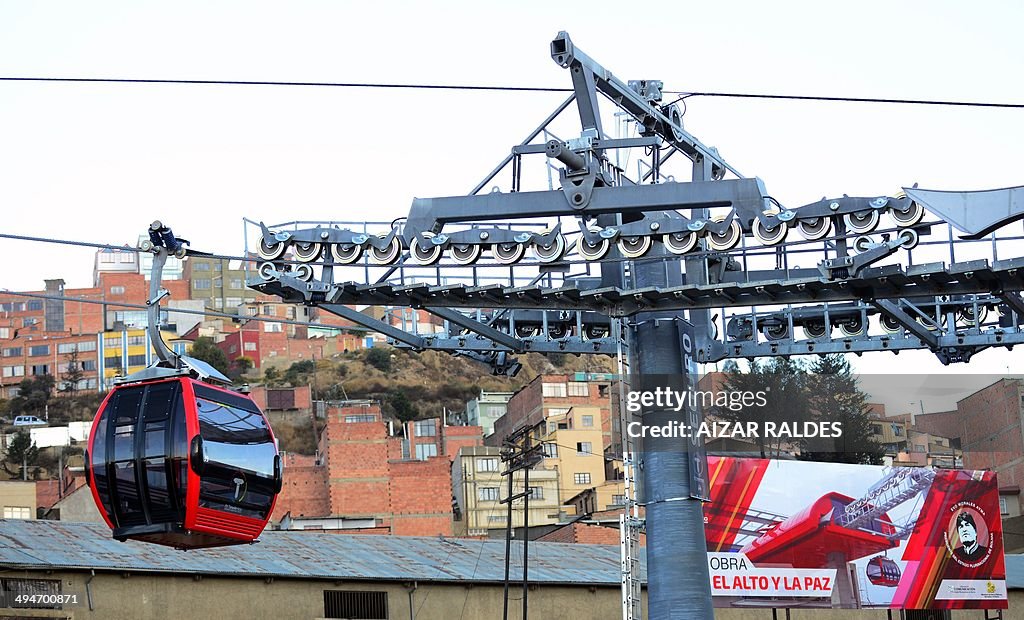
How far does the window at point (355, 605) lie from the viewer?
41875mm

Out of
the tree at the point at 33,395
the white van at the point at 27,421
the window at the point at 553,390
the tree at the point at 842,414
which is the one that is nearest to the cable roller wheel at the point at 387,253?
the tree at the point at 842,414

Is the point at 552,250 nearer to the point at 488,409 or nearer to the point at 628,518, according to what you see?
the point at 628,518

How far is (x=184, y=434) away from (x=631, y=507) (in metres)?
6.61

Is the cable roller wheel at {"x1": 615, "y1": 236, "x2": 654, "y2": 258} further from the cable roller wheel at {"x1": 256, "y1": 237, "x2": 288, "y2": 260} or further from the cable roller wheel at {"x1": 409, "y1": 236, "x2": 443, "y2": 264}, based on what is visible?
the cable roller wheel at {"x1": 256, "y1": 237, "x2": 288, "y2": 260}

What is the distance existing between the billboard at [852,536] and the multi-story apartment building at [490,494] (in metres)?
43.2

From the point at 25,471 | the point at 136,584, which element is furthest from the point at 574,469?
the point at 136,584

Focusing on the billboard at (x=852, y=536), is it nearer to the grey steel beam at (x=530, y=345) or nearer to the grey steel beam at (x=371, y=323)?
the grey steel beam at (x=530, y=345)

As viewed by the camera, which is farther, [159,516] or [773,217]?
[773,217]

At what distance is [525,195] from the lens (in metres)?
24.1

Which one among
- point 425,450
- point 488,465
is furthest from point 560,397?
point 425,450

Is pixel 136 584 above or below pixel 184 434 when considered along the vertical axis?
below

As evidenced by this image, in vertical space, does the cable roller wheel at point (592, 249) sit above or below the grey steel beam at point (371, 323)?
above

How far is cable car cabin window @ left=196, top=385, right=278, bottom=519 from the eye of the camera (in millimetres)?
21391

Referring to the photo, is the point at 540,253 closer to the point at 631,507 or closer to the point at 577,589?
the point at 631,507
